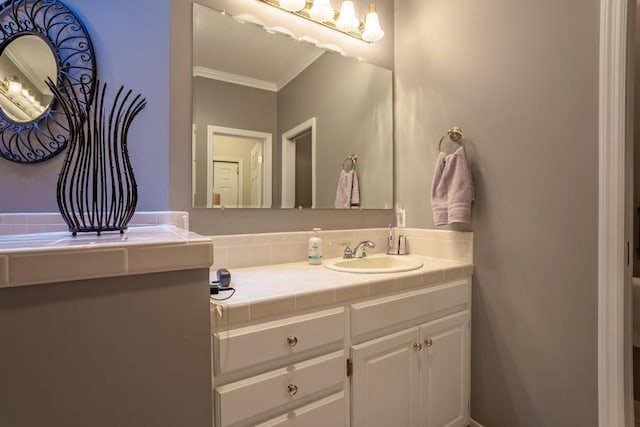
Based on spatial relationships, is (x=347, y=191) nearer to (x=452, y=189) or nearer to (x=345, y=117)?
(x=345, y=117)

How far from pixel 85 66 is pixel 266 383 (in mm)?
1362

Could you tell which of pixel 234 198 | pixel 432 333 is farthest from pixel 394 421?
pixel 234 198

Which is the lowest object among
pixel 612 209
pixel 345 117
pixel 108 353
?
pixel 108 353

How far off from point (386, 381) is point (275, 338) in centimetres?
56

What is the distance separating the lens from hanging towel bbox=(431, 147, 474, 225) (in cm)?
148

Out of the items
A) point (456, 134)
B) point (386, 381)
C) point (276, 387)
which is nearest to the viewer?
point (276, 387)

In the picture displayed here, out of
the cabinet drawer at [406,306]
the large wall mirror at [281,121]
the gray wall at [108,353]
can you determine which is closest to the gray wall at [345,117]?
the large wall mirror at [281,121]

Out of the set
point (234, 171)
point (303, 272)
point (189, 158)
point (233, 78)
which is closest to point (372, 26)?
point (233, 78)

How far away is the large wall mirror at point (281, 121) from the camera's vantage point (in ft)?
4.58

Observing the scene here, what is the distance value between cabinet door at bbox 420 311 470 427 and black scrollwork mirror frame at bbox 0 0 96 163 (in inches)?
66.3

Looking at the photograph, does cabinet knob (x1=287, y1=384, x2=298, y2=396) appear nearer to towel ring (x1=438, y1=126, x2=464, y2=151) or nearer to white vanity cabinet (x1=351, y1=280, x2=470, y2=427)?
white vanity cabinet (x1=351, y1=280, x2=470, y2=427)

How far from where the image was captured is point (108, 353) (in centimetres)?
60

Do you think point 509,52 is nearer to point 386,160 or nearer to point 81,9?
point 386,160

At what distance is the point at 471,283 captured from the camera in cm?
155
